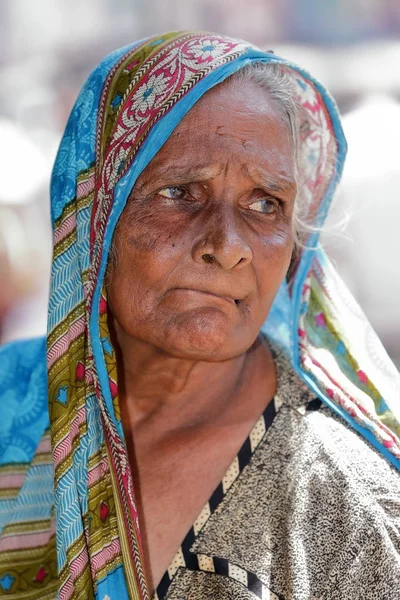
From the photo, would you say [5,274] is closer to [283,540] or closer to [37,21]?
[37,21]

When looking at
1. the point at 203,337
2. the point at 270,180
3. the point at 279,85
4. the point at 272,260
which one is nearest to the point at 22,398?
the point at 203,337

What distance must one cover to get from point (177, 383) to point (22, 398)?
565 millimetres

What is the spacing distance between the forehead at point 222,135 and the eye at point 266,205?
0.30 ft

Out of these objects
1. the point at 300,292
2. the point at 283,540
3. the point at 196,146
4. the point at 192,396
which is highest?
the point at 196,146

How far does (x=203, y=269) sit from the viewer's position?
2059mm

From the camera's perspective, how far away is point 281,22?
17.7 feet

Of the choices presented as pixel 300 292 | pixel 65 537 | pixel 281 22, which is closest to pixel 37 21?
pixel 281 22

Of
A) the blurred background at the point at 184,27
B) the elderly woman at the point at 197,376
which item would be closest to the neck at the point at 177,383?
the elderly woman at the point at 197,376

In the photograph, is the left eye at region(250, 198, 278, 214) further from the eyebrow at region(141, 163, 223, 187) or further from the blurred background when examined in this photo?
the blurred background

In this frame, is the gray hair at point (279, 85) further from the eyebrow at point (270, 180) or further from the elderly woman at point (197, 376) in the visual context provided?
the eyebrow at point (270, 180)

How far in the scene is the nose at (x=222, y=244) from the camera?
2.03 meters

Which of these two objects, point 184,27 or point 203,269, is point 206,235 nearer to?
point 203,269

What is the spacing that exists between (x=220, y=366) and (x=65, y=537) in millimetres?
624

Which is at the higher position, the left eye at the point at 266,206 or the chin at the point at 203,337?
the left eye at the point at 266,206
